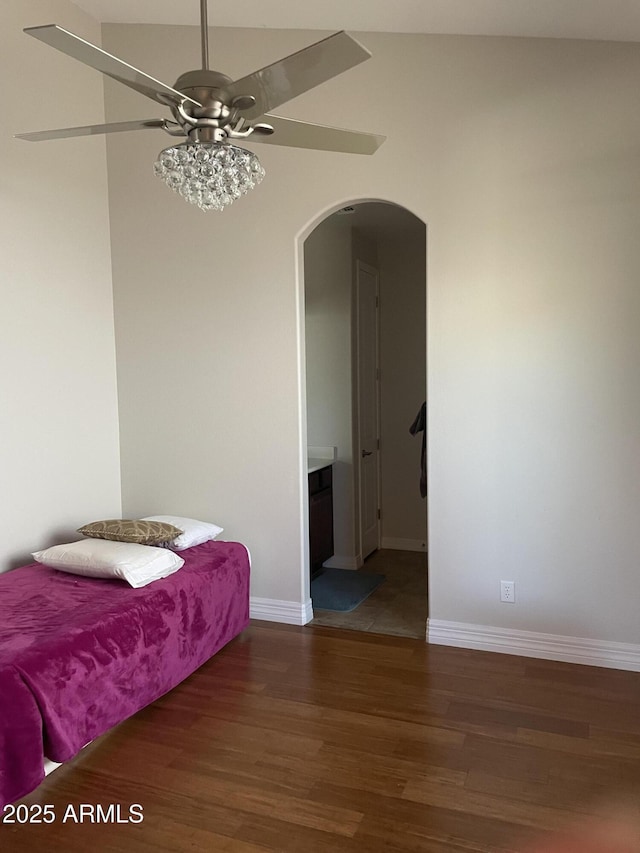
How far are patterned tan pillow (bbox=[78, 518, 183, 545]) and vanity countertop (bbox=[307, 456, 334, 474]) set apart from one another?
1.43m

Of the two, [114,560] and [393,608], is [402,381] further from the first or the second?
[114,560]

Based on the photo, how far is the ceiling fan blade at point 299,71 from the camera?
5.14 feet

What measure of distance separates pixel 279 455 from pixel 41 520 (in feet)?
4.37

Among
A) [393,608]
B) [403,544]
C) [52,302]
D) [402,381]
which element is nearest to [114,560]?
[52,302]

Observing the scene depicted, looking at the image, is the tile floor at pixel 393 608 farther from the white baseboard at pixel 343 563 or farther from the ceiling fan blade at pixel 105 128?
the ceiling fan blade at pixel 105 128

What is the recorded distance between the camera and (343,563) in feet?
17.1

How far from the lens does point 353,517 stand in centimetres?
519

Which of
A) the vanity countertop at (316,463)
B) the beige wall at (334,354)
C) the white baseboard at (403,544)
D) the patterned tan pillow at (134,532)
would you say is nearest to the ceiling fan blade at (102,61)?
the patterned tan pillow at (134,532)

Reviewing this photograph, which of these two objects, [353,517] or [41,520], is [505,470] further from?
[41,520]

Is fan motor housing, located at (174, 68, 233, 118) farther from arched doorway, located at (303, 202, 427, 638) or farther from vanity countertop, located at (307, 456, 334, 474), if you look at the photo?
vanity countertop, located at (307, 456, 334, 474)

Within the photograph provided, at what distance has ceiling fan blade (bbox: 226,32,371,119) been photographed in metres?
1.57

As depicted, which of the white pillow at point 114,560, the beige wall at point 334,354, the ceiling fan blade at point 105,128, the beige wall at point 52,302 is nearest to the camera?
the ceiling fan blade at point 105,128

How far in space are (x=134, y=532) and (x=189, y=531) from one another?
36 centimetres

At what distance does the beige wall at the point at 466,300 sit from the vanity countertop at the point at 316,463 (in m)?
0.92
